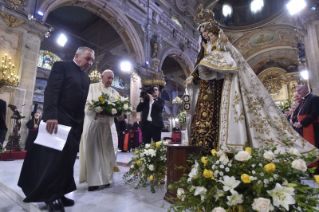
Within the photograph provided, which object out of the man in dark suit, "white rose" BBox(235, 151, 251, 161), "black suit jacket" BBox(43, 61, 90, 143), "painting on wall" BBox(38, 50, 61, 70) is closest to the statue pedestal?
"white rose" BBox(235, 151, 251, 161)

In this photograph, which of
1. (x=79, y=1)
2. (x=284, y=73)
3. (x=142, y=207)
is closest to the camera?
(x=142, y=207)

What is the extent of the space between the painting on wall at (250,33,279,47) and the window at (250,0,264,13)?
283 cm

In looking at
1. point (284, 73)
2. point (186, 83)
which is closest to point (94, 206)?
point (186, 83)

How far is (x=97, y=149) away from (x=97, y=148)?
0.05 ft

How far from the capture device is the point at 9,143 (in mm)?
6141

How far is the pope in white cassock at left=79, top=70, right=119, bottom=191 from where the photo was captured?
99.9 inches

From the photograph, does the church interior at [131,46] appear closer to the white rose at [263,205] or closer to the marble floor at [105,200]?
the marble floor at [105,200]

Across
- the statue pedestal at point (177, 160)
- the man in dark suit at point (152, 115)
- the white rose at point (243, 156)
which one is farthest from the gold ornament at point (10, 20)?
the white rose at point (243, 156)

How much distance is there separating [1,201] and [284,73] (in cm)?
2325

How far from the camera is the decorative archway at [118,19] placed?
963 cm

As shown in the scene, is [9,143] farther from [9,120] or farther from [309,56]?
[309,56]

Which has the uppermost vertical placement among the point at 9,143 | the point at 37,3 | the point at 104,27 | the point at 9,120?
the point at 104,27

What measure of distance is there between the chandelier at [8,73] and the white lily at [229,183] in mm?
7616

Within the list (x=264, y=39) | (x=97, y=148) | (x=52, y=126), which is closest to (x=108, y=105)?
(x=97, y=148)
